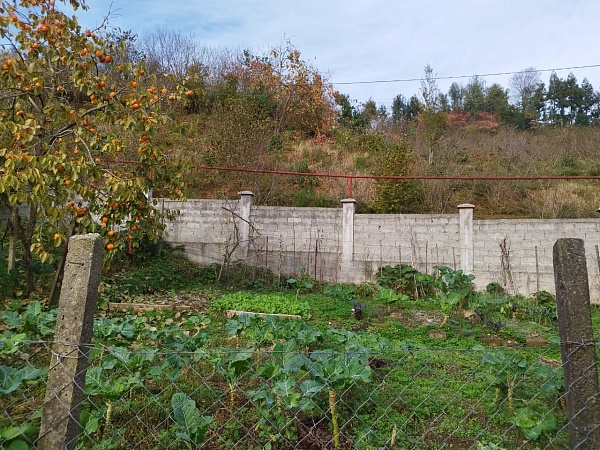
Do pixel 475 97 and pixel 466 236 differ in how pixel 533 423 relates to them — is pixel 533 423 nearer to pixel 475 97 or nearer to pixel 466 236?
pixel 466 236

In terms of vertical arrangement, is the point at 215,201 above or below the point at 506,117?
below

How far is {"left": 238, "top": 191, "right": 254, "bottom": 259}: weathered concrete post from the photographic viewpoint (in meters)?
9.74

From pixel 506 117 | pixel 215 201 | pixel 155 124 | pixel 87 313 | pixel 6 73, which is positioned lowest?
pixel 87 313

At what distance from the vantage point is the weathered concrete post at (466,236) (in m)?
9.05

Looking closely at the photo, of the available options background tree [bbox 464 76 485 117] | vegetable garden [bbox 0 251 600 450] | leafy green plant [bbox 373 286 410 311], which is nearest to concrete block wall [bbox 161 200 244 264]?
leafy green plant [bbox 373 286 410 311]

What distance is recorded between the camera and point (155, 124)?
5168 millimetres

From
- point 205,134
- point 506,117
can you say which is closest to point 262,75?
point 205,134

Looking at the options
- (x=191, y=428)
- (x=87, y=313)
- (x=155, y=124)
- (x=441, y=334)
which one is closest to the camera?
(x=87, y=313)

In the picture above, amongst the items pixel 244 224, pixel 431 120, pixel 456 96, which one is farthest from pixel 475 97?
pixel 244 224

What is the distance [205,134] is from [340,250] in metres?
7.35

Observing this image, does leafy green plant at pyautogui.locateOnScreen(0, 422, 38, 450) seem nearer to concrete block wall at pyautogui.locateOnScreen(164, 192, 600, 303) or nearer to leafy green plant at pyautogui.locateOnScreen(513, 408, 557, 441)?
leafy green plant at pyautogui.locateOnScreen(513, 408, 557, 441)

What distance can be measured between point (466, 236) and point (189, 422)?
798 cm

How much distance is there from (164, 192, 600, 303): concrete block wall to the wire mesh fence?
231 inches

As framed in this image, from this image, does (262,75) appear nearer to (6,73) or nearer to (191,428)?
(6,73)
